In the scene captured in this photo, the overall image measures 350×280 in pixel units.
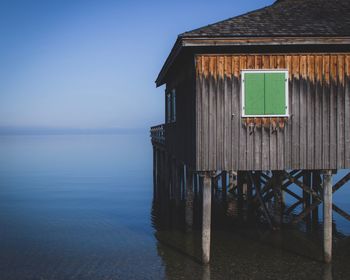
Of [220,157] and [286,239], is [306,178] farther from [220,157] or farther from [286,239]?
[220,157]

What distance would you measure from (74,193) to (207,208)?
20.1m

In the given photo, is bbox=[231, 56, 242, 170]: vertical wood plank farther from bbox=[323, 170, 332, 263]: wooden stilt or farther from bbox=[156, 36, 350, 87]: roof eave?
bbox=[323, 170, 332, 263]: wooden stilt

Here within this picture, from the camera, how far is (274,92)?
1213 cm

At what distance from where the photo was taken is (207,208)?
1253 centimetres

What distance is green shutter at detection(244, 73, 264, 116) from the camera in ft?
39.7

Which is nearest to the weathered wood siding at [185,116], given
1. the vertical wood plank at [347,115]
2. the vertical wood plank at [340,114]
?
the vertical wood plank at [340,114]

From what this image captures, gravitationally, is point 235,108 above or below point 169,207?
above

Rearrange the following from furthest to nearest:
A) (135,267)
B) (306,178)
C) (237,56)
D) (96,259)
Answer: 1. (306,178)
2. (96,259)
3. (135,267)
4. (237,56)

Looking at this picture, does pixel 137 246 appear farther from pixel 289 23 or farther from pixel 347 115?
pixel 289 23

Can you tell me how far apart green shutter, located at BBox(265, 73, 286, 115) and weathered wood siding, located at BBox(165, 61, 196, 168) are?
6.44ft

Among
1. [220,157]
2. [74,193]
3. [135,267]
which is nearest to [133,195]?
[74,193]

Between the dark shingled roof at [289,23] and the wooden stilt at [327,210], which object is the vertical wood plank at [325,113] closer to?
the wooden stilt at [327,210]

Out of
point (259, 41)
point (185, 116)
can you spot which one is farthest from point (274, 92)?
point (185, 116)

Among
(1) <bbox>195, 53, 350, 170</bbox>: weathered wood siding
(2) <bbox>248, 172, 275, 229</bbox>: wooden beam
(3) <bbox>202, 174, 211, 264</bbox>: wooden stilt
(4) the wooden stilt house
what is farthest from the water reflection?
(1) <bbox>195, 53, 350, 170</bbox>: weathered wood siding
